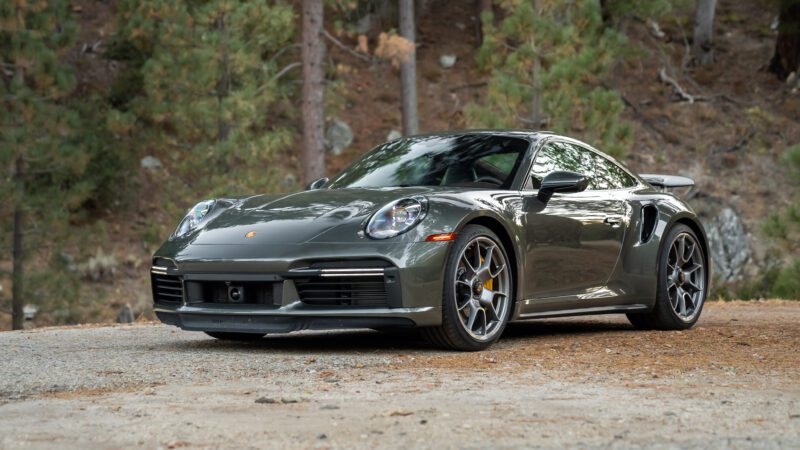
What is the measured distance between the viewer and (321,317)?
6.66m

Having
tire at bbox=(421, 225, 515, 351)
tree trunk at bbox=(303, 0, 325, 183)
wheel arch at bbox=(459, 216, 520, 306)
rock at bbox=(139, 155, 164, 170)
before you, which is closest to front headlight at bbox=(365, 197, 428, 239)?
tire at bbox=(421, 225, 515, 351)

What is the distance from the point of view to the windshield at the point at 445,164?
7680mm

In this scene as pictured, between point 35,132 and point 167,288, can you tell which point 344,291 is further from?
point 35,132

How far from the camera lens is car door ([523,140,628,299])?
24.7 feet

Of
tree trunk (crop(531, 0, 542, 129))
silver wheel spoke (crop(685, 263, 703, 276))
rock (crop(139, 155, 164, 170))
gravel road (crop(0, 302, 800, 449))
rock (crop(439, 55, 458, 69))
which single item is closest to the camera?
gravel road (crop(0, 302, 800, 449))

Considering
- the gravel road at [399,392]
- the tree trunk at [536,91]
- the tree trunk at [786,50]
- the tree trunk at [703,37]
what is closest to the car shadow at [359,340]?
the gravel road at [399,392]

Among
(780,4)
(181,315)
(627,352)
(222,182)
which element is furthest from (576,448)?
(780,4)

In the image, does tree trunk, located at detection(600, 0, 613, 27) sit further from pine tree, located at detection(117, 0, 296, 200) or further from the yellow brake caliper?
the yellow brake caliper

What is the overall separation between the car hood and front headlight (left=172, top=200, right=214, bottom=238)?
15 centimetres

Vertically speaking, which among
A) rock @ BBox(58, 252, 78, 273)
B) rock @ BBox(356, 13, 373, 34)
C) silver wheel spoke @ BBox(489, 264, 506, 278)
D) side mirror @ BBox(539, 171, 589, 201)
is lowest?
rock @ BBox(58, 252, 78, 273)

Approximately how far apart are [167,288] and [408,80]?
21161 mm

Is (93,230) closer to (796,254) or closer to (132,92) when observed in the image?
(132,92)

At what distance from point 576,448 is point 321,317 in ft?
9.70

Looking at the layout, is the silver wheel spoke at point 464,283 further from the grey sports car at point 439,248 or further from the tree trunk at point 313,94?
the tree trunk at point 313,94
